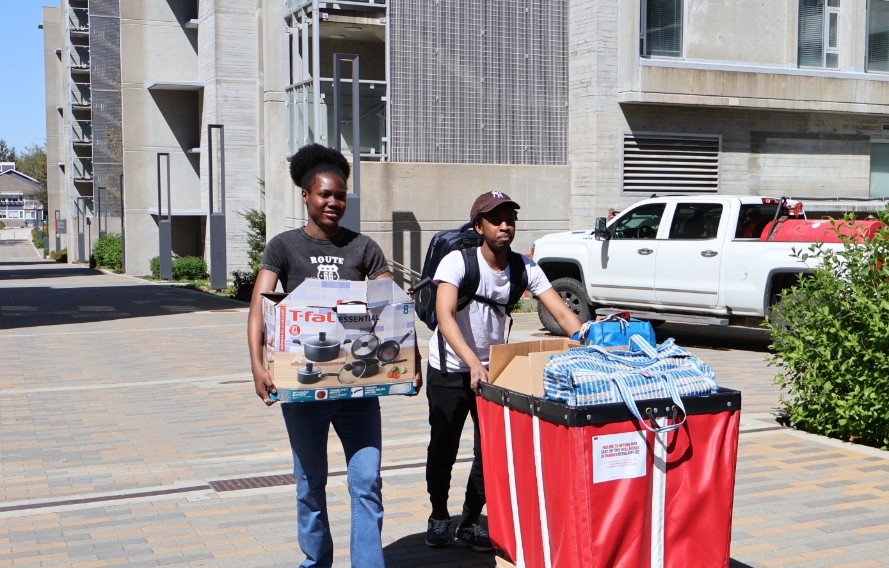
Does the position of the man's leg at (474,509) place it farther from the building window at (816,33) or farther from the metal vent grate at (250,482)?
the building window at (816,33)

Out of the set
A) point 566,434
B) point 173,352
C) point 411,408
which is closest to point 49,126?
point 173,352

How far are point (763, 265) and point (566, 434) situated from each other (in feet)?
33.8

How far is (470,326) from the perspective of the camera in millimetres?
5375

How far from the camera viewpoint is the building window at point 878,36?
2566 centimetres

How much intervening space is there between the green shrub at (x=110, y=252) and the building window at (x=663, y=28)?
35102 millimetres

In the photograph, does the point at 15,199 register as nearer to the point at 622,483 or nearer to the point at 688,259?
the point at 688,259

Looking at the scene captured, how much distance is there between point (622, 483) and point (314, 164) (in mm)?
1946

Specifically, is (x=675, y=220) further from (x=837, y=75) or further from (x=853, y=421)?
(x=837, y=75)

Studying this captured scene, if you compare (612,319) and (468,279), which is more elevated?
(468,279)

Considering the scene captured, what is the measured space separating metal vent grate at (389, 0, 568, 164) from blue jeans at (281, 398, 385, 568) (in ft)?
59.3

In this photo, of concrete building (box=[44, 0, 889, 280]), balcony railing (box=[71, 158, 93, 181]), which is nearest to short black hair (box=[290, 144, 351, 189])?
concrete building (box=[44, 0, 889, 280])

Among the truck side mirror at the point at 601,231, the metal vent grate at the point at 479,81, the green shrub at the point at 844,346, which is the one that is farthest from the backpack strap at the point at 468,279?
the metal vent grate at the point at 479,81

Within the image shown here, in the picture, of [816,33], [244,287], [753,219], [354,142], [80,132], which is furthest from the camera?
[80,132]

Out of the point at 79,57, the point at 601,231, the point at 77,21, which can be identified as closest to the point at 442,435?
the point at 601,231
